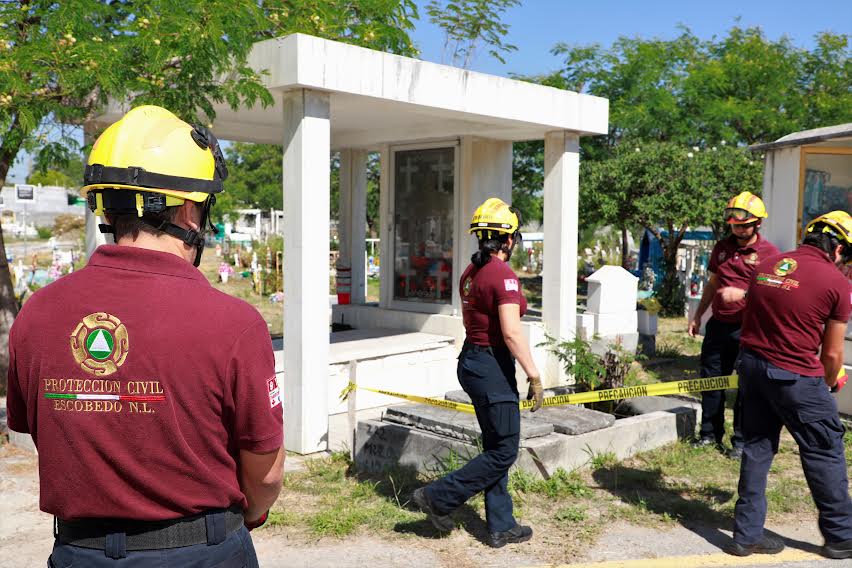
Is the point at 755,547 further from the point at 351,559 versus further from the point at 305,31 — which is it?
the point at 305,31

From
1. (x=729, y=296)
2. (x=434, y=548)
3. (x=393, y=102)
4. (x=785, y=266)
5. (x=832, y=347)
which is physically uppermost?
(x=393, y=102)

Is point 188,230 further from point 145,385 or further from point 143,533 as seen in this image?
point 143,533

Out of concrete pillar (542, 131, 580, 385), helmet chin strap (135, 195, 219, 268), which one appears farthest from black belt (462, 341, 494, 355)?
concrete pillar (542, 131, 580, 385)

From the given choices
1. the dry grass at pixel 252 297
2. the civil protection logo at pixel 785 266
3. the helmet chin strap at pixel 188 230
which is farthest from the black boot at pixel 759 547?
the dry grass at pixel 252 297

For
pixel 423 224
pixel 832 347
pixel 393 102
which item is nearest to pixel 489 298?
pixel 832 347

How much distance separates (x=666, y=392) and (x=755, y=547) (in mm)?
1258

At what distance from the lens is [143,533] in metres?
1.90

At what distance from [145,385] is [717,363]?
5661 millimetres

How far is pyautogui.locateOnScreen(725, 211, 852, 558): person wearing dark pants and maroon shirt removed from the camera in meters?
4.55

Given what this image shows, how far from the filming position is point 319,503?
18.4ft

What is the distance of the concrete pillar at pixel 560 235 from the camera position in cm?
958

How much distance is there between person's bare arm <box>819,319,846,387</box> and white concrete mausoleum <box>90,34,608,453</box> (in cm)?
311

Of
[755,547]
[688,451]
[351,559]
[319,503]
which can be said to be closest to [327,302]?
[319,503]

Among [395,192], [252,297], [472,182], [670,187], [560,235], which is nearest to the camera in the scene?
[560,235]
